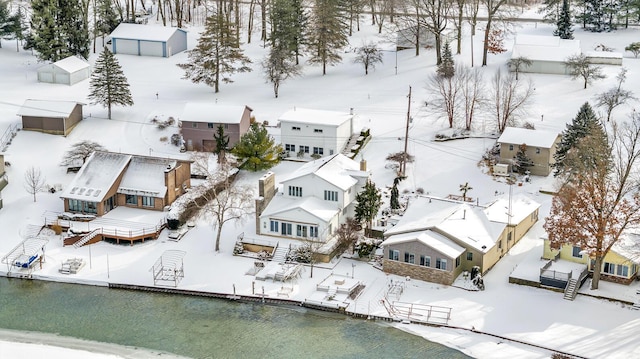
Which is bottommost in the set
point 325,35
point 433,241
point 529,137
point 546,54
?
point 433,241

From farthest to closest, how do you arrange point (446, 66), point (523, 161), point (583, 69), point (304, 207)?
point (446, 66)
point (583, 69)
point (523, 161)
point (304, 207)

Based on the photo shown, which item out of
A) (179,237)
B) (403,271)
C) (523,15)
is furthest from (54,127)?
(523,15)

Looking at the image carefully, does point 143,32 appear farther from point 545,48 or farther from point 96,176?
point 545,48

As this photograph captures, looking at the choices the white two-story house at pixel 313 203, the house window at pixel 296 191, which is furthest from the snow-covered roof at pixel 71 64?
the house window at pixel 296 191

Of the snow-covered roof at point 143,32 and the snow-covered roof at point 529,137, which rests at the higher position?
the snow-covered roof at point 143,32

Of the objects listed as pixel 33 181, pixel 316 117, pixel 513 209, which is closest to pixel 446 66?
pixel 316 117

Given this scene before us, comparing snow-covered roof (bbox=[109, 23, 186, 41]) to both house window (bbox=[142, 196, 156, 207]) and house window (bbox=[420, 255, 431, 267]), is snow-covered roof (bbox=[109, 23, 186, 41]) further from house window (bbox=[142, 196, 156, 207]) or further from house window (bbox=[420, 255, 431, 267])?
house window (bbox=[420, 255, 431, 267])

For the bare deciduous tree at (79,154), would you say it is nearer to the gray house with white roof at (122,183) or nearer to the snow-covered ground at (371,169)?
the snow-covered ground at (371,169)
